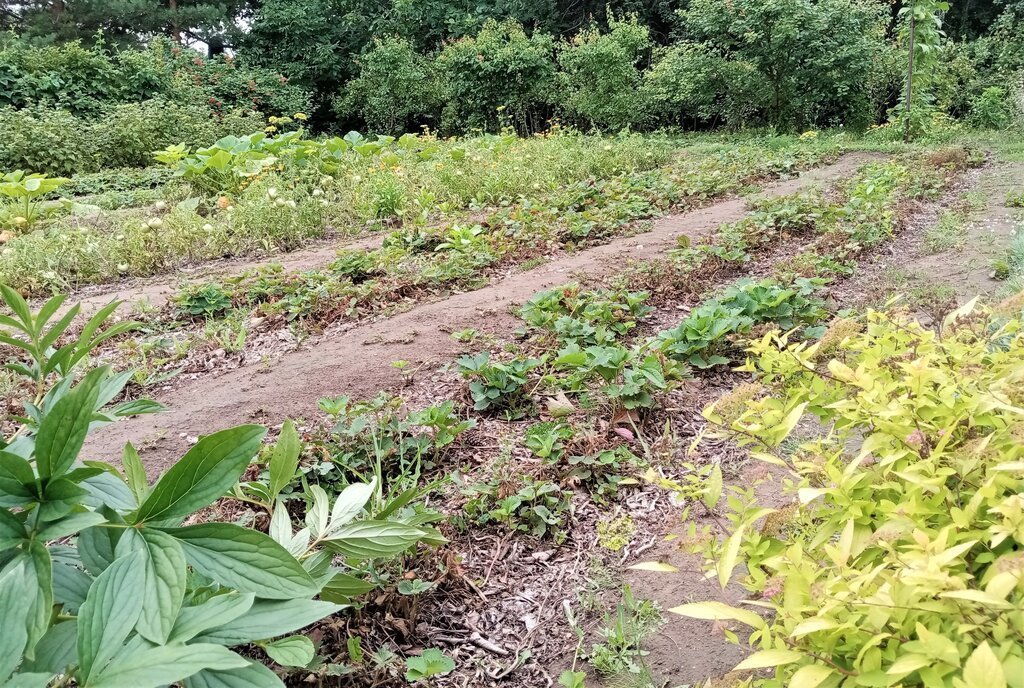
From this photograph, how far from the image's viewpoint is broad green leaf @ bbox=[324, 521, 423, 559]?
4.17 feet

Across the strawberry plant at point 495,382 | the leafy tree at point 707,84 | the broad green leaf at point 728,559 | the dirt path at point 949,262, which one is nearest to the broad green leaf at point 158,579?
the broad green leaf at point 728,559

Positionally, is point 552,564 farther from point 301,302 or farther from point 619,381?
point 301,302

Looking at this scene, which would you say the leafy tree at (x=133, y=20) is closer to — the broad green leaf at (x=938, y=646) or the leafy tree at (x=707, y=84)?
the leafy tree at (x=707, y=84)

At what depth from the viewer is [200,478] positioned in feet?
2.41

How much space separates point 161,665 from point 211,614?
0.10 meters

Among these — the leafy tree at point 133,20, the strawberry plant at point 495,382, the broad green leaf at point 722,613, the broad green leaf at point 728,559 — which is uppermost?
the leafy tree at point 133,20

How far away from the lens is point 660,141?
11.0 m

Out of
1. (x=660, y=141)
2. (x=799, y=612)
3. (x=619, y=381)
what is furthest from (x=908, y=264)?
(x=660, y=141)

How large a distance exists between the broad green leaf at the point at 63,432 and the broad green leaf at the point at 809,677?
33.5 inches

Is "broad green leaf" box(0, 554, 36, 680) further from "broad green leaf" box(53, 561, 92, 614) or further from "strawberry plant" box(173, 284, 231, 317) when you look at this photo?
"strawberry plant" box(173, 284, 231, 317)

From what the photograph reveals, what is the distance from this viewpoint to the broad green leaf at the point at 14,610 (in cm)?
58

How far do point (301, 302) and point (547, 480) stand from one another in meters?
2.30

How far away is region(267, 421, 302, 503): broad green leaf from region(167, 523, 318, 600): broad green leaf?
42cm

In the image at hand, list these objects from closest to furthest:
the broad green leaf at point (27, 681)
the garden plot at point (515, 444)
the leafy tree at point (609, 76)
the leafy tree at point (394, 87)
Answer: the broad green leaf at point (27, 681) → the garden plot at point (515, 444) → the leafy tree at point (609, 76) → the leafy tree at point (394, 87)
